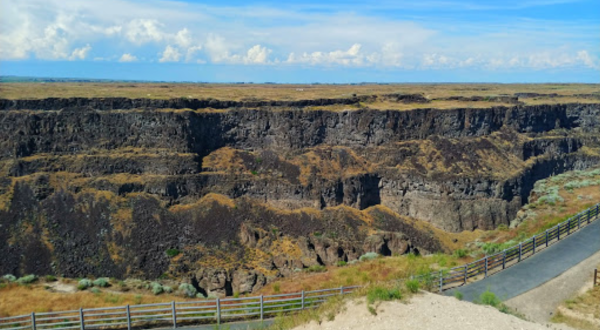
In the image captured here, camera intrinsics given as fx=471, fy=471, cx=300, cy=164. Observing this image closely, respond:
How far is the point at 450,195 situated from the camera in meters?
68.4

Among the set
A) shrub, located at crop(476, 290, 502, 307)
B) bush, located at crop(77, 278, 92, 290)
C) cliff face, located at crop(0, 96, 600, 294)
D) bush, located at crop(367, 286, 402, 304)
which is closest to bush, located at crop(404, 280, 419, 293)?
bush, located at crop(367, 286, 402, 304)

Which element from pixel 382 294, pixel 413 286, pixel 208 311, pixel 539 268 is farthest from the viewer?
pixel 539 268

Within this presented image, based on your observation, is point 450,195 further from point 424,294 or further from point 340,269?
point 424,294

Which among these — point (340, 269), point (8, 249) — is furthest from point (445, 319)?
point (8, 249)

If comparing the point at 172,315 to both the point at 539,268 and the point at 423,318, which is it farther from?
the point at 539,268

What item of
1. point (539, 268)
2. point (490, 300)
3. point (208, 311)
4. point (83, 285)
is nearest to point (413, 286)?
point (490, 300)

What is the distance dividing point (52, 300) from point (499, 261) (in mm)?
26023

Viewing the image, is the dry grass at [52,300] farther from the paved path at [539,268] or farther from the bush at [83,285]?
the paved path at [539,268]

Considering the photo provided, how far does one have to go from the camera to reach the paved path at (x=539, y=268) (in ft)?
78.0

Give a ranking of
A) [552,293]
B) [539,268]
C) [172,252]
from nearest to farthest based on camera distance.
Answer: [552,293] < [539,268] < [172,252]

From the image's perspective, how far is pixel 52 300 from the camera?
27625 millimetres

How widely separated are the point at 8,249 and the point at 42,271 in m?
5.19

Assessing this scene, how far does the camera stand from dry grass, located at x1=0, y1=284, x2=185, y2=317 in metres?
26.5

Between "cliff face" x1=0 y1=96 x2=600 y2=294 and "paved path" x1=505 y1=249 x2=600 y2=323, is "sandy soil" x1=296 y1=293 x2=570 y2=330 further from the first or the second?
"cliff face" x1=0 y1=96 x2=600 y2=294
